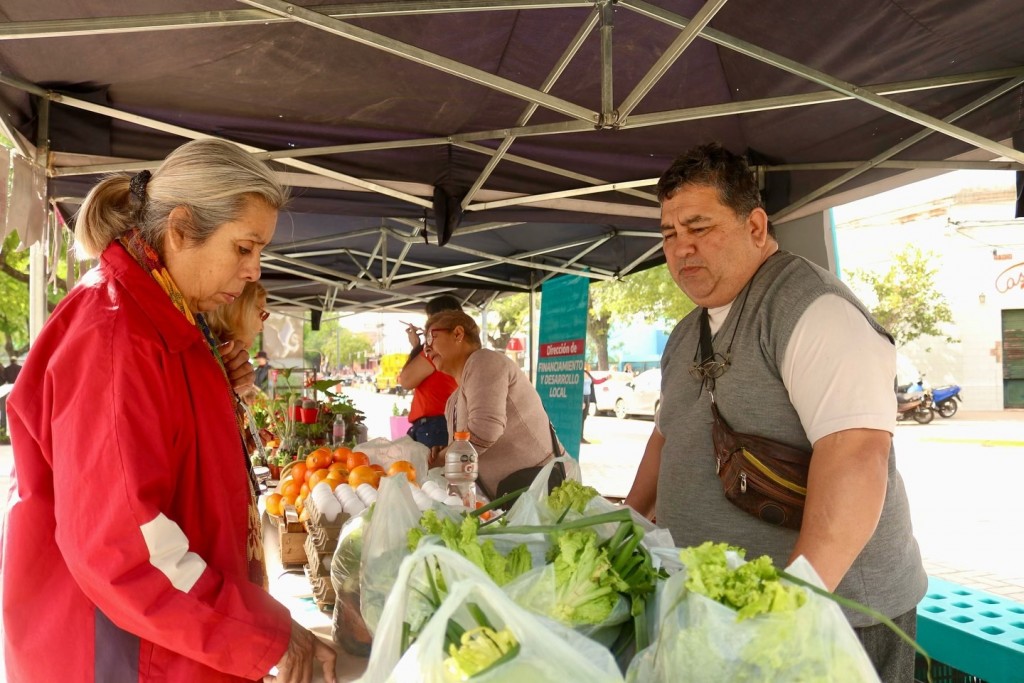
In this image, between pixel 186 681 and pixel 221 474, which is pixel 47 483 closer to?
pixel 221 474

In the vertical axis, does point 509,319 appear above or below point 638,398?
above

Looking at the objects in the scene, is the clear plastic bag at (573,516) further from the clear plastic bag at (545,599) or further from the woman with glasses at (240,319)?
the woman with glasses at (240,319)

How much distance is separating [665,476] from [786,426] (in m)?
0.42

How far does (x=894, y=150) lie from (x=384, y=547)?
289 centimetres

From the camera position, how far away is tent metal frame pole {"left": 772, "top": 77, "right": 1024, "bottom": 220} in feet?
8.89

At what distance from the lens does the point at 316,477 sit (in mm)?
2531

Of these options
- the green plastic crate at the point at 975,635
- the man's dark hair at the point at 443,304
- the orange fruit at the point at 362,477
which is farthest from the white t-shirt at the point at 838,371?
the man's dark hair at the point at 443,304

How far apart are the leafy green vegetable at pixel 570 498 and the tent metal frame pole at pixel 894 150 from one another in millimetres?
2394

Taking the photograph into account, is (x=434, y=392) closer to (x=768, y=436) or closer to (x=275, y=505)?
(x=275, y=505)

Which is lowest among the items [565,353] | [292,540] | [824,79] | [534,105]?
[292,540]

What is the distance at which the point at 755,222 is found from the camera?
6.35 ft

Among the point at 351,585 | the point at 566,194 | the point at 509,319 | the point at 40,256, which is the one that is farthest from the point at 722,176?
the point at 509,319

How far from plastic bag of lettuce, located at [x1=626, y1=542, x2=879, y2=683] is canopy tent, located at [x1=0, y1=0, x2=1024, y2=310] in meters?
1.86

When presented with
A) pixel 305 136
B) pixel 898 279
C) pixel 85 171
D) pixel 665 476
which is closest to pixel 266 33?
pixel 305 136
